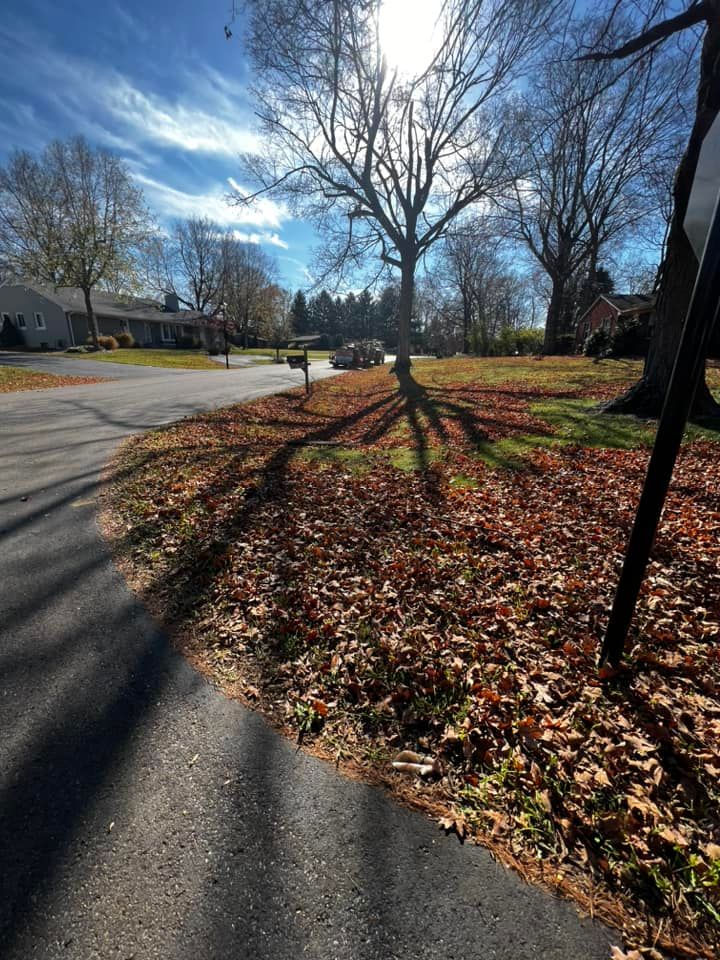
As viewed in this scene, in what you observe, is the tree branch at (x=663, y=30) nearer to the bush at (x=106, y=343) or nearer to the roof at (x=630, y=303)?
the roof at (x=630, y=303)

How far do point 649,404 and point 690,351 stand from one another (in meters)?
7.64

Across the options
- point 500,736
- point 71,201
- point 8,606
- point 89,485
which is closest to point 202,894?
point 500,736

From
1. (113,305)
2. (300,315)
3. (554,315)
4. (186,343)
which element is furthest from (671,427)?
(300,315)

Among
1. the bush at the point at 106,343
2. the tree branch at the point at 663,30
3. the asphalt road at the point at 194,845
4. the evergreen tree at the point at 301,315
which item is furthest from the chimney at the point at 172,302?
the asphalt road at the point at 194,845

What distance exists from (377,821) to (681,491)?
5.36 m

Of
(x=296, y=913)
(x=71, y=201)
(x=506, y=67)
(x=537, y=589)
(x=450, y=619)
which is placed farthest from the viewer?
(x=71, y=201)

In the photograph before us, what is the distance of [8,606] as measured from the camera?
11.5ft

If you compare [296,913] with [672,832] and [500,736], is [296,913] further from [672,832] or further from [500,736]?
[672,832]

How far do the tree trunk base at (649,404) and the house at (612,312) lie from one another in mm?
23827

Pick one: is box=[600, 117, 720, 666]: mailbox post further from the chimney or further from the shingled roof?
the chimney

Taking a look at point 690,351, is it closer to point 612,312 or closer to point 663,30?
point 663,30

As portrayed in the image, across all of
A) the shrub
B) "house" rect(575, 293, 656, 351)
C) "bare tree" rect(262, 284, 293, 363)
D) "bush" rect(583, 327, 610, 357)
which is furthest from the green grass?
"bush" rect(583, 327, 610, 357)

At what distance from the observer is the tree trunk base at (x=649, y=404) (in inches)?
309

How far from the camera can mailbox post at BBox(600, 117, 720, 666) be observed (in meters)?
1.99
